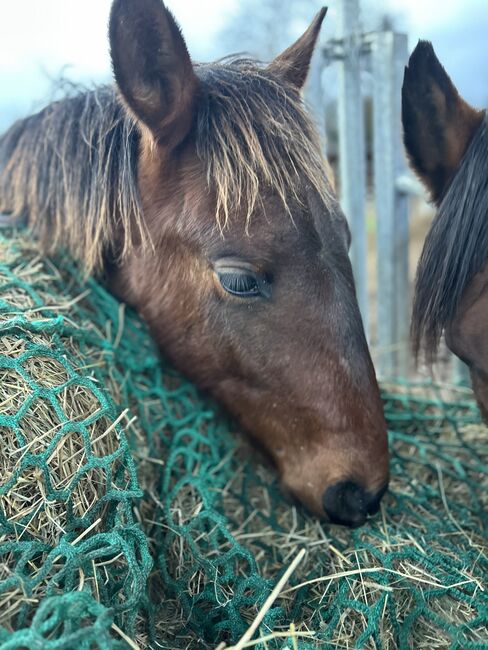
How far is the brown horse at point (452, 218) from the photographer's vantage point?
1.45m

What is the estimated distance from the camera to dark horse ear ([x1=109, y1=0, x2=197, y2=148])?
4.67ft

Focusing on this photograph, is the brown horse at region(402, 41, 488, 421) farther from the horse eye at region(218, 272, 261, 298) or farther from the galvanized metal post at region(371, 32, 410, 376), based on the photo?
the galvanized metal post at region(371, 32, 410, 376)

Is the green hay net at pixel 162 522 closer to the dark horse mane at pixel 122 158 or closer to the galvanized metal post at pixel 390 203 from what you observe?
the dark horse mane at pixel 122 158

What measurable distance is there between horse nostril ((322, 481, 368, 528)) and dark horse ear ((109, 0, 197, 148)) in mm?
1190

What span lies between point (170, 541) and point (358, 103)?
2.35m

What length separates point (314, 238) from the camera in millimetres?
1567

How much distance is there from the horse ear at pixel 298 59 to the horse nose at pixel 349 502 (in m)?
1.38

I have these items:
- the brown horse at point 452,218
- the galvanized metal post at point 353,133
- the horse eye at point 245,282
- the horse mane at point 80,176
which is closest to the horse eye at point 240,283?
the horse eye at point 245,282

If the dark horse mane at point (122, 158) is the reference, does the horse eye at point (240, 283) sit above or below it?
below

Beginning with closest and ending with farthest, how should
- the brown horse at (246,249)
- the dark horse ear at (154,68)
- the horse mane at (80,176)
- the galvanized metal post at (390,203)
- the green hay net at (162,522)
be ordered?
the green hay net at (162,522) < the dark horse ear at (154,68) < the brown horse at (246,249) < the horse mane at (80,176) < the galvanized metal post at (390,203)

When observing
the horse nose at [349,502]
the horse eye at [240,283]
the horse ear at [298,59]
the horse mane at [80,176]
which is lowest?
the horse nose at [349,502]

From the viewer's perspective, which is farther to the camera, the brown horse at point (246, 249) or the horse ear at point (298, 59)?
the horse ear at point (298, 59)

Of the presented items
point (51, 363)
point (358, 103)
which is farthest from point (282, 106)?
point (358, 103)

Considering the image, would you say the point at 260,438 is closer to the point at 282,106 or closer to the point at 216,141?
the point at 216,141
